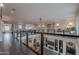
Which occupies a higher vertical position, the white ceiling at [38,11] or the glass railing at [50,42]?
the white ceiling at [38,11]

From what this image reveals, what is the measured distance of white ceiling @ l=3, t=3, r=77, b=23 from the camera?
90.8 inches

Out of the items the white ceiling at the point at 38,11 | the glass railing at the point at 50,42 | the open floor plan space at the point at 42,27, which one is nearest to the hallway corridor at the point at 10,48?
the open floor plan space at the point at 42,27

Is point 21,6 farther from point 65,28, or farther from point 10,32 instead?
point 65,28

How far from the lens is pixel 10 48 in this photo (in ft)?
7.78

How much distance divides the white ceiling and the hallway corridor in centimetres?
39

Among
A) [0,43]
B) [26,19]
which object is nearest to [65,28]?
[26,19]

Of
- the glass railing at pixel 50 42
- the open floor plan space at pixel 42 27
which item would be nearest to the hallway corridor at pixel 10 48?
the open floor plan space at pixel 42 27

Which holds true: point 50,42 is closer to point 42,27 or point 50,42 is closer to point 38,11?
point 42,27

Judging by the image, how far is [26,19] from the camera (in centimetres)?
238

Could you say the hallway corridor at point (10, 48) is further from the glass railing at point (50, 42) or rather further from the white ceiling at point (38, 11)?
the white ceiling at point (38, 11)

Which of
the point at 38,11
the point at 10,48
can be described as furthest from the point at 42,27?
the point at 10,48

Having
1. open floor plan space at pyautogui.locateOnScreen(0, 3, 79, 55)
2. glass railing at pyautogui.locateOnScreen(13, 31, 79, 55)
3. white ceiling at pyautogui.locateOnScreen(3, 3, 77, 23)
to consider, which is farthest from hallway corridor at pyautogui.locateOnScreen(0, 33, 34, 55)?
white ceiling at pyautogui.locateOnScreen(3, 3, 77, 23)

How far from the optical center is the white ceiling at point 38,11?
2307 mm

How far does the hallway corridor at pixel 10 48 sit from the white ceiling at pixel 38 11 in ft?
1.28
